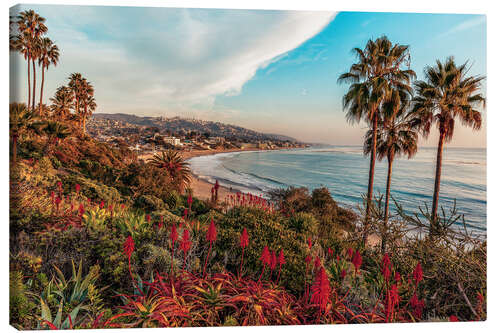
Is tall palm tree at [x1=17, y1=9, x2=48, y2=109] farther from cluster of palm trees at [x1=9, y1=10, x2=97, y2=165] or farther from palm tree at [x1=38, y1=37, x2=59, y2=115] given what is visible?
palm tree at [x1=38, y1=37, x2=59, y2=115]

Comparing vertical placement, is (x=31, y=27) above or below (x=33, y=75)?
above

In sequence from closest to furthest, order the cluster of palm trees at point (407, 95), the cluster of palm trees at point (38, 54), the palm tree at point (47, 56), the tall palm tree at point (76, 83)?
the cluster of palm trees at point (38, 54), the palm tree at point (47, 56), the tall palm tree at point (76, 83), the cluster of palm trees at point (407, 95)

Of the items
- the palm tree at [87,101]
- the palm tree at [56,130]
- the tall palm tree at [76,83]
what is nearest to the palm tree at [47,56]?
the tall palm tree at [76,83]

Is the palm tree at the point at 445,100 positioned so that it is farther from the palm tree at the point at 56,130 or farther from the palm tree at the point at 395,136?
the palm tree at the point at 56,130

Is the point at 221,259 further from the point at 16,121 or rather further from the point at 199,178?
the point at 199,178

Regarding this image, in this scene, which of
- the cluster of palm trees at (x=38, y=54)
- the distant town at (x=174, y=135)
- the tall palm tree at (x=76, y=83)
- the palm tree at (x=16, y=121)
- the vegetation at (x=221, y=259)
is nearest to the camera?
the vegetation at (x=221, y=259)

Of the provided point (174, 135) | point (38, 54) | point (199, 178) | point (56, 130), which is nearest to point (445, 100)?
point (174, 135)
